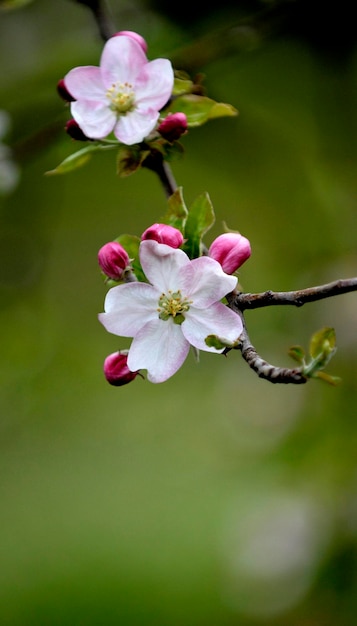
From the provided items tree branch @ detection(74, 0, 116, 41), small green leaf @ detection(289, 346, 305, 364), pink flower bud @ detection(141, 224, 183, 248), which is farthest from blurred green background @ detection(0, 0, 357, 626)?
small green leaf @ detection(289, 346, 305, 364)

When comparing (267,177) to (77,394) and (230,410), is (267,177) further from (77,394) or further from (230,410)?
(77,394)

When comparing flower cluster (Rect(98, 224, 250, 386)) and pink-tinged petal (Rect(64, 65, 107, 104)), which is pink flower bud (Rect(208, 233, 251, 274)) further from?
pink-tinged petal (Rect(64, 65, 107, 104))

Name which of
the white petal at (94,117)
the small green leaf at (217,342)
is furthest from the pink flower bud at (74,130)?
the small green leaf at (217,342)

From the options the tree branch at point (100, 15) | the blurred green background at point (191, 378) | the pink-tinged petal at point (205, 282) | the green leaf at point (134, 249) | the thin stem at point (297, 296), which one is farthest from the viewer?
the blurred green background at point (191, 378)

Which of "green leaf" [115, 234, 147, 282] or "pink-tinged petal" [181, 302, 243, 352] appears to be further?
"green leaf" [115, 234, 147, 282]

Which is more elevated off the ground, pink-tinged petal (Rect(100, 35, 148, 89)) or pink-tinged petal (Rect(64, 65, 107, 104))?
pink-tinged petal (Rect(100, 35, 148, 89))

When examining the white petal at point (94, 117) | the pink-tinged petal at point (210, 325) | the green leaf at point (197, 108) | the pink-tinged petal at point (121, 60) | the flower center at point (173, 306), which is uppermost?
the pink-tinged petal at point (121, 60)

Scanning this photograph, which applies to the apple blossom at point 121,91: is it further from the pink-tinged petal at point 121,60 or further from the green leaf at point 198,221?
the green leaf at point 198,221

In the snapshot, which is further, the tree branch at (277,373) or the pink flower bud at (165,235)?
the pink flower bud at (165,235)

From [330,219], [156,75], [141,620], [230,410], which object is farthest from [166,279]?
[141,620]
